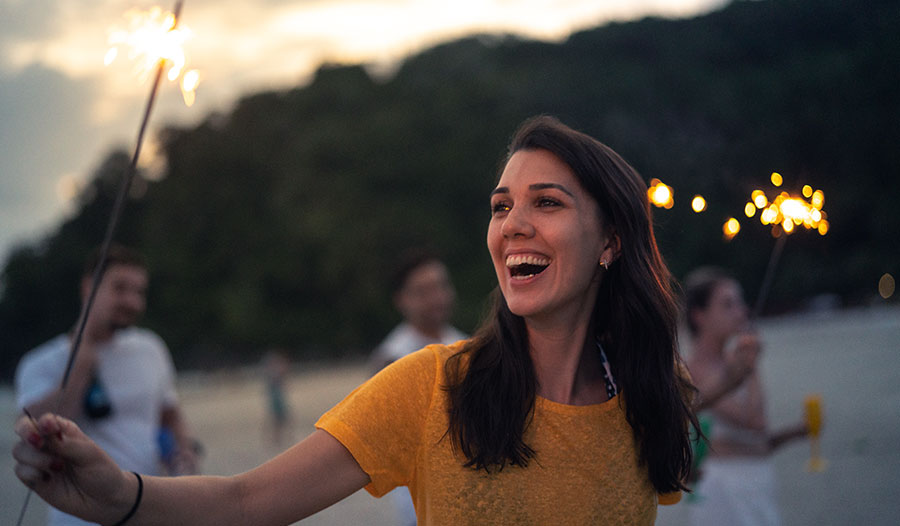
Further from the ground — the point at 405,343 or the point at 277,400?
the point at 405,343

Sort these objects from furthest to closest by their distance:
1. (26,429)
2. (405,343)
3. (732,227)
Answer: (405,343) → (732,227) → (26,429)

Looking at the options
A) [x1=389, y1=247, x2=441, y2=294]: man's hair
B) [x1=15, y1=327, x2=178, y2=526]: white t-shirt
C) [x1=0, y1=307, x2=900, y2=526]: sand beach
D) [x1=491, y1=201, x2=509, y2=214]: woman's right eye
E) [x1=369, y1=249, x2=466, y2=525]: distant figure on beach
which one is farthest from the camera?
[x1=0, y1=307, x2=900, y2=526]: sand beach

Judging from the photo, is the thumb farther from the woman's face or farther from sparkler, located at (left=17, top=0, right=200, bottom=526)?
the woman's face

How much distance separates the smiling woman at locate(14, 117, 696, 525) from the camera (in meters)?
1.85

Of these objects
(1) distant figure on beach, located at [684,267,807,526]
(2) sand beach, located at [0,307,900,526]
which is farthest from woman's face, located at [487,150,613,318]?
(1) distant figure on beach, located at [684,267,807,526]

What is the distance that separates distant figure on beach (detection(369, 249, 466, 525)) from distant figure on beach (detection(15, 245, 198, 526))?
45.5 inches

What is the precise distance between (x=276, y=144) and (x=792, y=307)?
31.8 m

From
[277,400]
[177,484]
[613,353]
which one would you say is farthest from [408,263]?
[277,400]

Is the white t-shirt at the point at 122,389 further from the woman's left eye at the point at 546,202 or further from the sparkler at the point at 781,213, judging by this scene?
the sparkler at the point at 781,213

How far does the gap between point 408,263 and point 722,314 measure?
188 centimetres

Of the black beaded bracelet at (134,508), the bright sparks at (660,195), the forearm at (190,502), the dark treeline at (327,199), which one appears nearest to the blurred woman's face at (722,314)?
the bright sparks at (660,195)

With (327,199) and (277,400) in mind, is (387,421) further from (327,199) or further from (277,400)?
(327,199)

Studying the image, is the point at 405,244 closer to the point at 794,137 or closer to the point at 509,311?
the point at 794,137

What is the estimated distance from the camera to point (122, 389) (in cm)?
397
